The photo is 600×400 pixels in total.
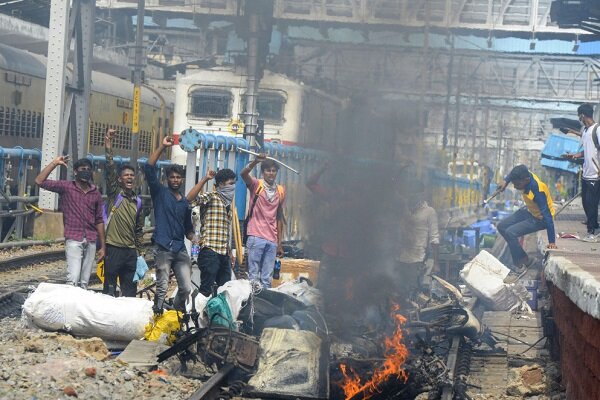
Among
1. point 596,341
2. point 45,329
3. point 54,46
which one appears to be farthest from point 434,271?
Answer: point 596,341

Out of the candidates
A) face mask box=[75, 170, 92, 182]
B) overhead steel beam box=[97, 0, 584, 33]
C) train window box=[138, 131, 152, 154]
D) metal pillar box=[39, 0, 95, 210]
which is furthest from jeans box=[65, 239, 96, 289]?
train window box=[138, 131, 152, 154]

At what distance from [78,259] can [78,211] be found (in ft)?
1.60

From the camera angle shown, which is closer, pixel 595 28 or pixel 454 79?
pixel 595 28

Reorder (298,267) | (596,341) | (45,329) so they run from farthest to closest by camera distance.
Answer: (298,267) < (45,329) < (596,341)

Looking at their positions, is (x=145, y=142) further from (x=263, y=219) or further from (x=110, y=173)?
(x=263, y=219)

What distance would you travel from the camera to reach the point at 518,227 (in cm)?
1288

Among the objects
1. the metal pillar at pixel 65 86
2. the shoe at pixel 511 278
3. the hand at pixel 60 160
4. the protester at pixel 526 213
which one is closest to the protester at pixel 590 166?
the protester at pixel 526 213

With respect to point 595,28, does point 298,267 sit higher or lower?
lower

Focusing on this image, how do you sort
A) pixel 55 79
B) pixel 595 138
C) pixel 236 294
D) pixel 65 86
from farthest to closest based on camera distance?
pixel 65 86
pixel 55 79
pixel 595 138
pixel 236 294

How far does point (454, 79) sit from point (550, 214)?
88.8 ft

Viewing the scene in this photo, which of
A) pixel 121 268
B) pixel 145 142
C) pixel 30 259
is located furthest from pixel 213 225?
pixel 145 142

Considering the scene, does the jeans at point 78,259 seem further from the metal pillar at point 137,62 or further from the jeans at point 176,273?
the metal pillar at point 137,62

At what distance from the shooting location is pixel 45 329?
29.7ft

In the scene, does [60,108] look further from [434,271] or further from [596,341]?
[596,341]
